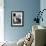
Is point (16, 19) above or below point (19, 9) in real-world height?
below

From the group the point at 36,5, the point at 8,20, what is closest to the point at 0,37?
the point at 8,20

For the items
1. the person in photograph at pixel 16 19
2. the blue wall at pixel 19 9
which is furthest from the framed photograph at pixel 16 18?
the blue wall at pixel 19 9

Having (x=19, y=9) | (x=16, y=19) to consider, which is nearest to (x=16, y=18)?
(x=16, y=19)

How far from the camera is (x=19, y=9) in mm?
5805

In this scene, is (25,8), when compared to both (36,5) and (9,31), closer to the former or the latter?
(36,5)

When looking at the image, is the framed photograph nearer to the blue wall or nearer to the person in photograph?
the person in photograph

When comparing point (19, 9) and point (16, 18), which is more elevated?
point (19, 9)

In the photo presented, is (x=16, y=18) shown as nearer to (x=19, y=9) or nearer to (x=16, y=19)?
(x=16, y=19)

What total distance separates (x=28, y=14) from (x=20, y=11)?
1.19ft

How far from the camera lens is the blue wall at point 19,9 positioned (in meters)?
5.79

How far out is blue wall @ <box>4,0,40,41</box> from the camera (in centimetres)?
579

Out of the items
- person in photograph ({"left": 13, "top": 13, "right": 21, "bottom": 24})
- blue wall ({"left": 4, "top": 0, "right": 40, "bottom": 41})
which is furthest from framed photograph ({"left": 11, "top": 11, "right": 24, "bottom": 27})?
blue wall ({"left": 4, "top": 0, "right": 40, "bottom": 41})

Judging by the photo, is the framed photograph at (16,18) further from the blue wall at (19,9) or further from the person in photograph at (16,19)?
the blue wall at (19,9)

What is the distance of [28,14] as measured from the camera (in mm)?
5836
